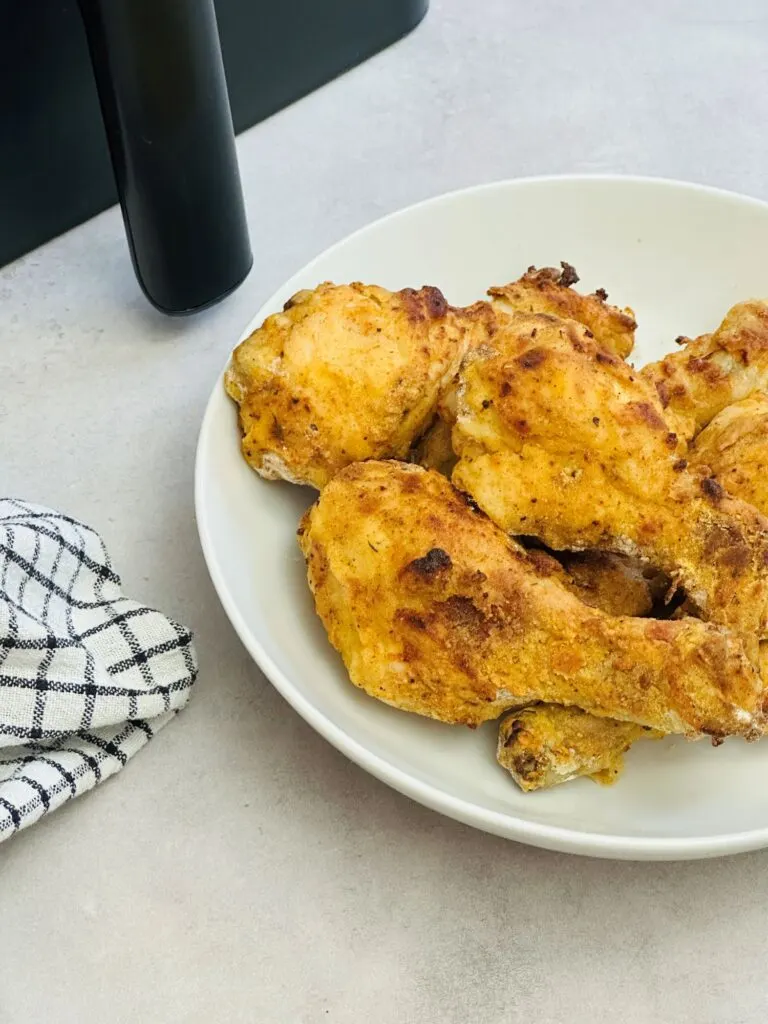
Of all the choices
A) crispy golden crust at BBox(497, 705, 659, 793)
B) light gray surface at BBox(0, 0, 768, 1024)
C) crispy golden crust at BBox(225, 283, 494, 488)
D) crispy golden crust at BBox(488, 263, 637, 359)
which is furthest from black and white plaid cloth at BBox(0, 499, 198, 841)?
crispy golden crust at BBox(488, 263, 637, 359)

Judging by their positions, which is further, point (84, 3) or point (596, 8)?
point (596, 8)

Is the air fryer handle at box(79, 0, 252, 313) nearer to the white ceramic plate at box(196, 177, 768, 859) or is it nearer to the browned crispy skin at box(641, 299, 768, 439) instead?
the white ceramic plate at box(196, 177, 768, 859)

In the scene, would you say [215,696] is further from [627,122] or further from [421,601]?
[627,122]

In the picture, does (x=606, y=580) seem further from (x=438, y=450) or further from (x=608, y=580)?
(x=438, y=450)

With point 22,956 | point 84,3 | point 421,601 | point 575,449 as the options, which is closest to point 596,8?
point 84,3

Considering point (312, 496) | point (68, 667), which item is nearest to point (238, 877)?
point (68, 667)

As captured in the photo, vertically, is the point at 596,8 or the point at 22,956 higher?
the point at 596,8
